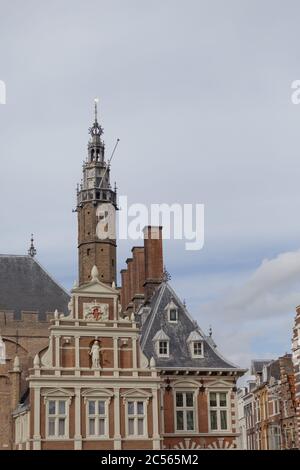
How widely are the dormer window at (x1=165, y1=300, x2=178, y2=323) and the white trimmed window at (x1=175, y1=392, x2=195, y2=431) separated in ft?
17.1

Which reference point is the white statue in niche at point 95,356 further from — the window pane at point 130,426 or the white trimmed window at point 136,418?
the window pane at point 130,426

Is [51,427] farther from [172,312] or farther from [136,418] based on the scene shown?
[172,312]

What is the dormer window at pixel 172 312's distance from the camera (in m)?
51.2

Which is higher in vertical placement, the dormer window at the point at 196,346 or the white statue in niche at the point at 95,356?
the dormer window at the point at 196,346

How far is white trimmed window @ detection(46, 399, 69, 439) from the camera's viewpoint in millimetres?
43031

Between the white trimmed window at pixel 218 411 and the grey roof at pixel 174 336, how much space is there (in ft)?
5.81

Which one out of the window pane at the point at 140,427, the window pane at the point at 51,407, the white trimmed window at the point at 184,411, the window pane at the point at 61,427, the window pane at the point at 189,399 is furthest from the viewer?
the window pane at the point at 189,399

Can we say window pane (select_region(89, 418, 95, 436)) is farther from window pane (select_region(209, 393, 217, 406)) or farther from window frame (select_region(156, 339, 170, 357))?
window pane (select_region(209, 393, 217, 406))

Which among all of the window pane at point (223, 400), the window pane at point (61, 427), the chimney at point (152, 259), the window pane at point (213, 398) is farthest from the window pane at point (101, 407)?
the chimney at point (152, 259)

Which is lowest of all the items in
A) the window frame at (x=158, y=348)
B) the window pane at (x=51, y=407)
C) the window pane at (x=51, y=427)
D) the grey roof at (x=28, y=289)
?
the window pane at (x=51, y=427)

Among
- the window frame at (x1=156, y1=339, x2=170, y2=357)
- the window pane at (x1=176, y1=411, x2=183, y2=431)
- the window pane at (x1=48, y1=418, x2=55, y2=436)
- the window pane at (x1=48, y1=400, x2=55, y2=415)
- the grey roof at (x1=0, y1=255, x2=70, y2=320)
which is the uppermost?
the grey roof at (x1=0, y1=255, x2=70, y2=320)

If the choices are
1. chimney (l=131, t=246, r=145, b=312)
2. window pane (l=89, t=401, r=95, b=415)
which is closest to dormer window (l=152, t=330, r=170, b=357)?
window pane (l=89, t=401, r=95, b=415)

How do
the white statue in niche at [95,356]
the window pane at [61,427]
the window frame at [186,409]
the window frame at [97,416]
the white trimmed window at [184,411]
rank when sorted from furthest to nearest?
the white trimmed window at [184,411]
the window frame at [186,409]
the white statue in niche at [95,356]
the window frame at [97,416]
the window pane at [61,427]

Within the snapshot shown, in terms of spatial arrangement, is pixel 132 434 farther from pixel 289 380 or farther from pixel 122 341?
pixel 289 380
